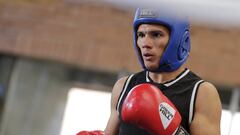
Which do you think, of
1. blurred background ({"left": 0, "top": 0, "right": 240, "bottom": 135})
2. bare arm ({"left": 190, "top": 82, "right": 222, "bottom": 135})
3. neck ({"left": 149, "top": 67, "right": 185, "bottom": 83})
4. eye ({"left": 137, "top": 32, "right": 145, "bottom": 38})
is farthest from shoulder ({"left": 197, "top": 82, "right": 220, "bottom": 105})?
blurred background ({"left": 0, "top": 0, "right": 240, "bottom": 135})

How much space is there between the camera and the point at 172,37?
1.56m

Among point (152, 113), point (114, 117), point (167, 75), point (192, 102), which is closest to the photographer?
point (152, 113)

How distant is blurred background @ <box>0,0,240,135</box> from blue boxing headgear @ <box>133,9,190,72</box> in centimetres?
228

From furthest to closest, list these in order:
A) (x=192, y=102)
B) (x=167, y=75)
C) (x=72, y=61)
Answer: (x=72, y=61) < (x=167, y=75) < (x=192, y=102)

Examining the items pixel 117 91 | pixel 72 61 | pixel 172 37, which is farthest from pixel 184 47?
pixel 72 61

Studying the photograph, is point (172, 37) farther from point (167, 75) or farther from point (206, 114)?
point (206, 114)

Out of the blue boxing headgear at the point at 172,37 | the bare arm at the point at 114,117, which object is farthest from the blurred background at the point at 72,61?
the blue boxing headgear at the point at 172,37

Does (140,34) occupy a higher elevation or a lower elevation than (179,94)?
higher

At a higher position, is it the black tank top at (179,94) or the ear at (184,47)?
the ear at (184,47)

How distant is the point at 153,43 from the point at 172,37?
6 cm

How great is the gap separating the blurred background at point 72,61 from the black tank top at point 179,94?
2.25m

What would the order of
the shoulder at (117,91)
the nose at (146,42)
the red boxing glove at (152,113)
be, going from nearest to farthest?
the red boxing glove at (152,113) → the nose at (146,42) → the shoulder at (117,91)

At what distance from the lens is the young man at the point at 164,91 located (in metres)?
1.43

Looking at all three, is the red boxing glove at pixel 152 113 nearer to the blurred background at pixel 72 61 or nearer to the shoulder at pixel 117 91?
the shoulder at pixel 117 91
